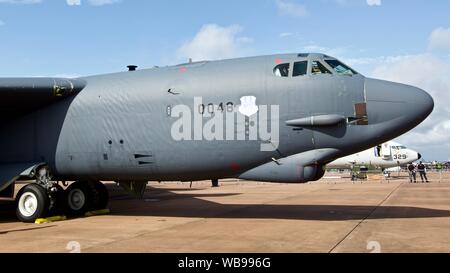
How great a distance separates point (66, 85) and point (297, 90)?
7.10 metres

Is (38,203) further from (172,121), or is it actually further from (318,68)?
(318,68)

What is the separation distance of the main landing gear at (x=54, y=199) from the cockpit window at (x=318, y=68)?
27.9 ft

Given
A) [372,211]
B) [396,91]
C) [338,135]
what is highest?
[396,91]

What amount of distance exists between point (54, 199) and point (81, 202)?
4.89 ft

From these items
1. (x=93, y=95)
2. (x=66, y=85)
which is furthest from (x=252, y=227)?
(x=66, y=85)

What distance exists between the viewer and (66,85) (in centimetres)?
1305

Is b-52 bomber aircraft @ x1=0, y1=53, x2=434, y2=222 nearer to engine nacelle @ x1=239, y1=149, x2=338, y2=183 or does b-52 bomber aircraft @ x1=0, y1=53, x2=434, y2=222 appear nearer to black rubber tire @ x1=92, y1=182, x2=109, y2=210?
engine nacelle @ x1=239, y1=149, x2=338, y2=183

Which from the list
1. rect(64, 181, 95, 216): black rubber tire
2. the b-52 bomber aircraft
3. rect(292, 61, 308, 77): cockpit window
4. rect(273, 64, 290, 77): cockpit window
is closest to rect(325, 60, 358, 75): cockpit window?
the b-52 bomber aircraft

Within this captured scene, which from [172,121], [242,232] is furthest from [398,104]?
[172,121]

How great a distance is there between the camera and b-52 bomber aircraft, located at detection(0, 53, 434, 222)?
10.6 metres

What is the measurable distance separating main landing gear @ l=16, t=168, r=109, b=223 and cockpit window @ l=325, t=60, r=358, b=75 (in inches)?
354

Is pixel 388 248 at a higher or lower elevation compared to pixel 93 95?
Answer: lower

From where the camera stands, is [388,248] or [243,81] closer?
[388,248]
